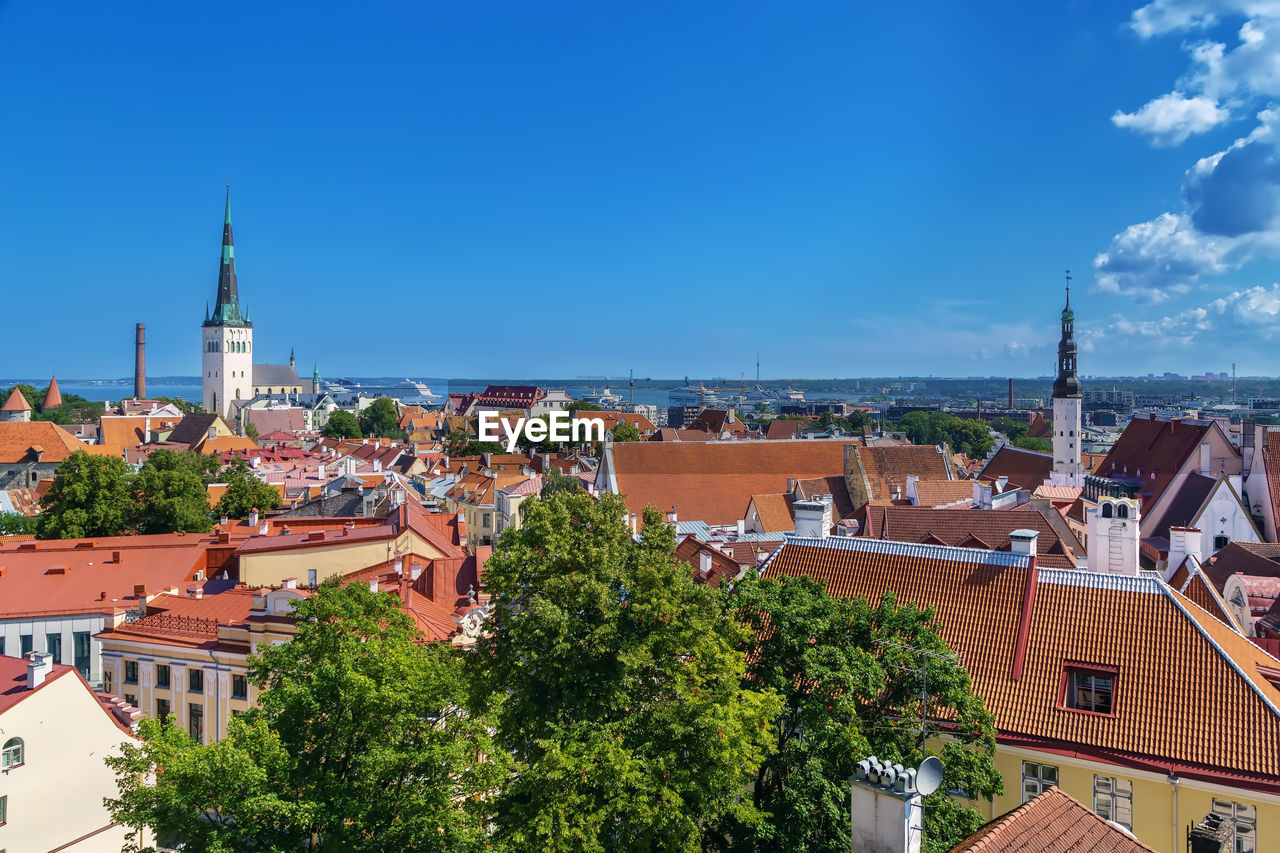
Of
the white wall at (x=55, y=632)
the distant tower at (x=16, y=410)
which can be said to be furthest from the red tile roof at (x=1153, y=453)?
the distant tower at (x=16, y=410)

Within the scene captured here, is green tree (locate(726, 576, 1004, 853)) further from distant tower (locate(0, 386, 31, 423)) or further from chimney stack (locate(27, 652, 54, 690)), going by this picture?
distant tower (locate(0, 386, 31, 423))

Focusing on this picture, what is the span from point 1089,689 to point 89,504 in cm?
5600

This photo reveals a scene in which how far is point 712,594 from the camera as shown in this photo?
59.0 ft

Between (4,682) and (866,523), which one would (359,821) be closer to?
(4,682)

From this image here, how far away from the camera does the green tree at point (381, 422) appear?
182 m

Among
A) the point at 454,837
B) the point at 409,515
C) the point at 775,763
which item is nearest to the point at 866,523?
the point at 409,515

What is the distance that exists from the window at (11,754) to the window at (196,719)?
7.52 m

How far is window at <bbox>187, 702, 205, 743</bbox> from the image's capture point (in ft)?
97.5

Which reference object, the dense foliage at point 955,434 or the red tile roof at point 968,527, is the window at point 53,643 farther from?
the dense foliage at point 955,434

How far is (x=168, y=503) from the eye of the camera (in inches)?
2253

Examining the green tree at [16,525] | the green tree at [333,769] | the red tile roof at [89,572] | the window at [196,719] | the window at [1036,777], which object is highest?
the green tree at [333,769]

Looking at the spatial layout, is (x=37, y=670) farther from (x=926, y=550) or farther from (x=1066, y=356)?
(x=1066, y=356)

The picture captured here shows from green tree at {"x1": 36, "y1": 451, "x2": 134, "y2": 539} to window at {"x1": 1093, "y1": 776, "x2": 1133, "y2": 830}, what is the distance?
5421cm

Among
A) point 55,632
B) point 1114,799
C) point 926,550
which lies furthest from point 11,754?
point 1114,799
